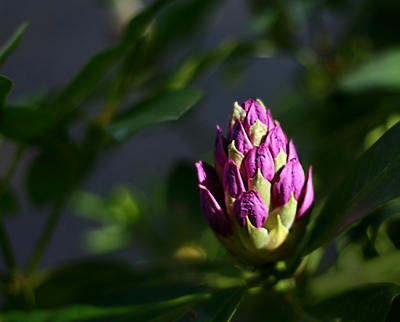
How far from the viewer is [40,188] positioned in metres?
0.53

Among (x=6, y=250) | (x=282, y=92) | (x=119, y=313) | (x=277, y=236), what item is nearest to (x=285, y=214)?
(x=277, y=236)

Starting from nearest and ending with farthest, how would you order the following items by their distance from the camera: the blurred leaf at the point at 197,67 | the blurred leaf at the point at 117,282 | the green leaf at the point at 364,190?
the green leaf at the point at 364,190 < the blurred leaf at the point at 117,282 < the blurred leaf at the point at 197,67

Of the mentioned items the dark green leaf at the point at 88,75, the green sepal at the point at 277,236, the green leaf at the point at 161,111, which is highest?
the dark green leaf at the point at 88,75

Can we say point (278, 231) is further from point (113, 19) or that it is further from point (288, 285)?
point (113, 19)

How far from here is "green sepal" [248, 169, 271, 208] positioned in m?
0.28

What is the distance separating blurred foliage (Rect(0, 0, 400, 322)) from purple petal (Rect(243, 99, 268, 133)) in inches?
1.4

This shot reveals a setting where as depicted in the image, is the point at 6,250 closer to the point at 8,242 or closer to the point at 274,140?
the point at 8,242

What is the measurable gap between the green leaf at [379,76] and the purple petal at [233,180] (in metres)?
0.23

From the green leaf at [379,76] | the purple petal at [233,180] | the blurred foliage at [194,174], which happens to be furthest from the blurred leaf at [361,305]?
the green leaf at [379,76]

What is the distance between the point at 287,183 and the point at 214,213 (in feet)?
0.15

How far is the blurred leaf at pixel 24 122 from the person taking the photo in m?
0.35

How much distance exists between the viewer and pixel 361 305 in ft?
0.98

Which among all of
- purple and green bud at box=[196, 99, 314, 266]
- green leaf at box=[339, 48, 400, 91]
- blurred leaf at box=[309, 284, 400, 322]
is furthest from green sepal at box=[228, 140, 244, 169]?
green leaf at box=[339, 48, 400, 91]

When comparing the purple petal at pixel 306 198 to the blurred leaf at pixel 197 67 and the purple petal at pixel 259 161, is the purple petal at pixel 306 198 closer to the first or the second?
the purple petal at pixel 259 161
